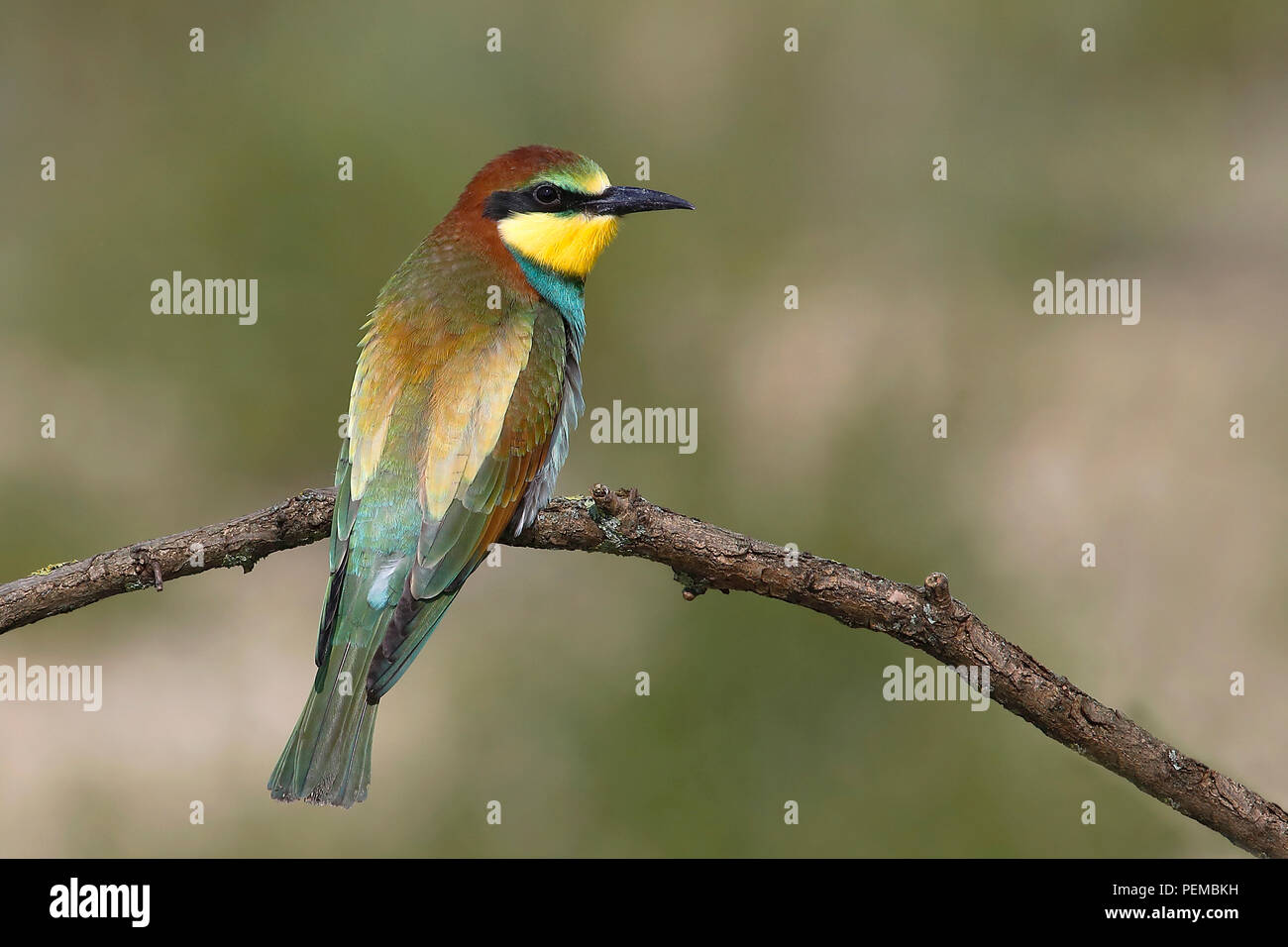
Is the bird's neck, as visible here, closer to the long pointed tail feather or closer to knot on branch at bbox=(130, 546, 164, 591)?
the long pointed tail feather

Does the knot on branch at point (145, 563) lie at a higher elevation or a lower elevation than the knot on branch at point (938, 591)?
higher

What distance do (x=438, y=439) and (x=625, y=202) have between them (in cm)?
85

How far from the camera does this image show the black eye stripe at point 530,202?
3.29 meters

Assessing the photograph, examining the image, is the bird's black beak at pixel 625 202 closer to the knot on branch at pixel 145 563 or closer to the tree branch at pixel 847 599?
the tree branch at pixel 847 599

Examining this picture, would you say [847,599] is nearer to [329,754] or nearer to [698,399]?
[329,754]

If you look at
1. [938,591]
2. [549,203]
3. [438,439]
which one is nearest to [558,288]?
[549,203]

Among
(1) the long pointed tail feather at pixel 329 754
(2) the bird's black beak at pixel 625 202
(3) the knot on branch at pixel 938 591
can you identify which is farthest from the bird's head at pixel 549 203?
(3) the knot on branch at pixel 938 591

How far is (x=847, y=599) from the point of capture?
97.0 inches

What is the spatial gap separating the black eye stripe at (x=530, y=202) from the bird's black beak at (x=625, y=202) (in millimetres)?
24

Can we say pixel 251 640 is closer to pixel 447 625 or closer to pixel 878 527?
pixel 447 625

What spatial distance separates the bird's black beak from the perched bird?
0.01 meters

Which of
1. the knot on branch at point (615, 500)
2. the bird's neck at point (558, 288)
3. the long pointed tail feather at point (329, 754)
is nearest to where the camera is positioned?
the knot on branch at point (615, 500)

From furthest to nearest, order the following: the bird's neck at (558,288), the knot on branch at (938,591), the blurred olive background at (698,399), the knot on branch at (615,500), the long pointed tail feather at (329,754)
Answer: the blurred olive background at (698,399), the bird's neck at (558,288), the long pointed tail feather at (329,754), the knot on branch at (615,500), the knot on branch at (938,591)

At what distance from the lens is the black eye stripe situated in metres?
3.29
